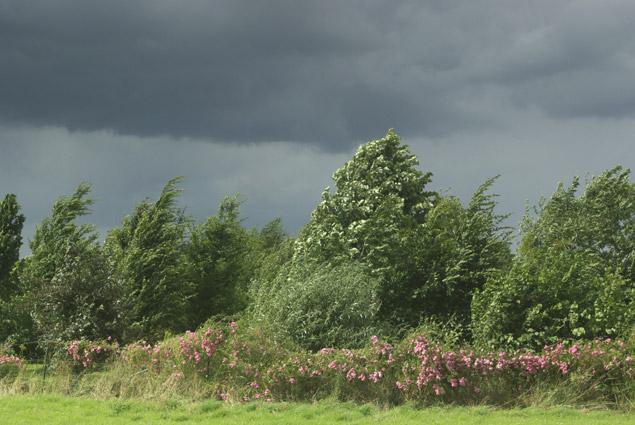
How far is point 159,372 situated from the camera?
15.0 metres

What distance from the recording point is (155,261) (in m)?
26.3

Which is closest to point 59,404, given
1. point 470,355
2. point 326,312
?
point 326,312

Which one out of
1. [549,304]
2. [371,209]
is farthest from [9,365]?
[371,209]

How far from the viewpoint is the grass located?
1153cm

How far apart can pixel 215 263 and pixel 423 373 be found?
1700cm

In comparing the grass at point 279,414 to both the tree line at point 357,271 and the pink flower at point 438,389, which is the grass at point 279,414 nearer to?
the pink flower at point 438,389

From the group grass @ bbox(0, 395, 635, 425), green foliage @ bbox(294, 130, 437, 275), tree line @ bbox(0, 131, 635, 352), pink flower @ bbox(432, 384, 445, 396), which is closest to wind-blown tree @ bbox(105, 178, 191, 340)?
tree line @ bbox(0, 131, 635, 352)

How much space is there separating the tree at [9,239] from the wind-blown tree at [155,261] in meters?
6.18

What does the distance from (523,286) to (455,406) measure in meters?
4.51

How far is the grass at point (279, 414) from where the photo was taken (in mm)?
11531

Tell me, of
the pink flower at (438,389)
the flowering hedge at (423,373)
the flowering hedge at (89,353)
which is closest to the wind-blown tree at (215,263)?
the flowering hedge at (89,353)

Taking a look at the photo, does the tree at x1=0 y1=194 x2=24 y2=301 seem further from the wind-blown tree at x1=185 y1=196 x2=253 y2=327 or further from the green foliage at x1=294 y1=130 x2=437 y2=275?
the green foliage at x1=294 y1=130 x2=437 y2=275

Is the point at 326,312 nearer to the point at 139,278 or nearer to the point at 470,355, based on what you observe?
the point at 470,355

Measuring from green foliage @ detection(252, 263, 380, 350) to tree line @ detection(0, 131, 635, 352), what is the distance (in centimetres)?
4
